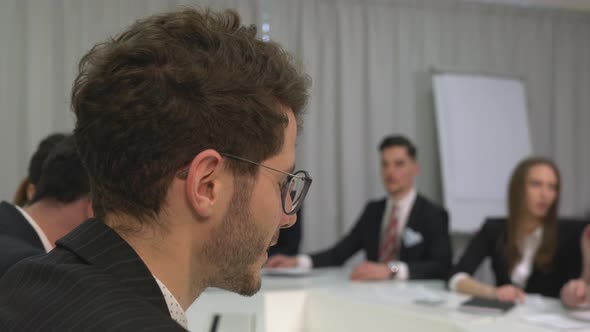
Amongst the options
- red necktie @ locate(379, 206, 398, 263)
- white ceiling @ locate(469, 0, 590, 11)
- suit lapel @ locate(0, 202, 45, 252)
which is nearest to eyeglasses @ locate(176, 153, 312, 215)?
suit lapel @ locate(0, 202, 45, 252)

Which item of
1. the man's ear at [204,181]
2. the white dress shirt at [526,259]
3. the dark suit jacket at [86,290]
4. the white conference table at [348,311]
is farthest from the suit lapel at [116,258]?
the white dress shirt at [526,259]

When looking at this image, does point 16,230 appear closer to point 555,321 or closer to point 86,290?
point 86,290

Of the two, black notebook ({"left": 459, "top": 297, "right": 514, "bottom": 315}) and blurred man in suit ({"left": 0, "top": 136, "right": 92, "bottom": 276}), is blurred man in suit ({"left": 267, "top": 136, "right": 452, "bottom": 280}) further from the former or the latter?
blurred man in suit ({"left": 0, "top": 136, "right": 92, "bottom": 276})

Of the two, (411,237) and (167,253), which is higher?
(167,253)

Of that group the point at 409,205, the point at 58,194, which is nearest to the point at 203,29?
the point at 58,194

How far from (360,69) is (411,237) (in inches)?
92.9

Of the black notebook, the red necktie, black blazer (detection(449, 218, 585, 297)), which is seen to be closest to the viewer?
the black notebook

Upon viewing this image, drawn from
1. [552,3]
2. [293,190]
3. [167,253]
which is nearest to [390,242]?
[293,190]

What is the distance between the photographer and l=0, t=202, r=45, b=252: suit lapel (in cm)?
175

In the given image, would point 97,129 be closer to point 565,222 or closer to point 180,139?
point 180,139

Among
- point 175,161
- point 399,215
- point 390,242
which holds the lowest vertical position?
point 390,242

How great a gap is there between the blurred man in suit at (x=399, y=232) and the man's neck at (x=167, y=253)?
275 cm

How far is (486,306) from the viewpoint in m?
2.31

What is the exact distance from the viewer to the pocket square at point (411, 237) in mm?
3867
